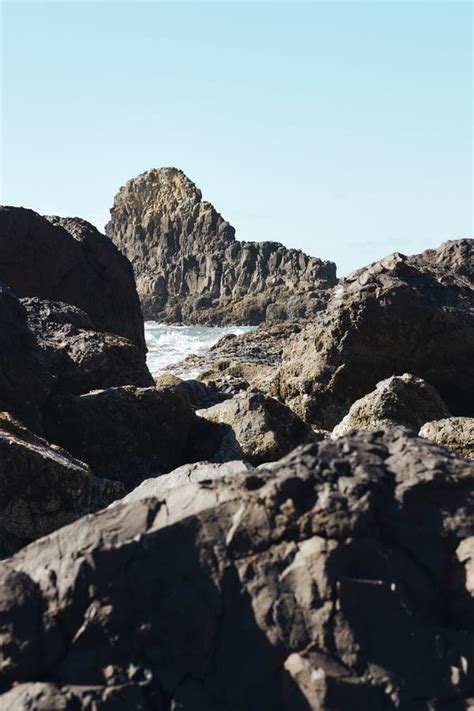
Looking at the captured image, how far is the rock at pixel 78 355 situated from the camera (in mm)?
12305

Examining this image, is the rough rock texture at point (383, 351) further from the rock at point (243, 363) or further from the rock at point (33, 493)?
the rock at point (33, 493)

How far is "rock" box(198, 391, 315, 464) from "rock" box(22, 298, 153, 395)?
162cm

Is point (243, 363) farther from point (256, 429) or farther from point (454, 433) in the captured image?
point (454, 433)

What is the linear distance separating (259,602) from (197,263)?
477 feet

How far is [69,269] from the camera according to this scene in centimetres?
2181

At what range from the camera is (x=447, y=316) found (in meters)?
15.3

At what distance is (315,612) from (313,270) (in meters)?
124

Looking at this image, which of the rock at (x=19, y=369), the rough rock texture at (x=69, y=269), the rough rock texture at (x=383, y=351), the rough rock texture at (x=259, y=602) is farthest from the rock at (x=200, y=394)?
the rough rock texture at (x=259, y=602)

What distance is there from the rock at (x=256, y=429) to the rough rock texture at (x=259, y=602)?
6246mm

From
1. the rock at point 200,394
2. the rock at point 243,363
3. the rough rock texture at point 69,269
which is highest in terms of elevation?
the rough rock texture at point 69,269

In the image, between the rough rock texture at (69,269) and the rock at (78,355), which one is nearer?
the rock at (78,355)

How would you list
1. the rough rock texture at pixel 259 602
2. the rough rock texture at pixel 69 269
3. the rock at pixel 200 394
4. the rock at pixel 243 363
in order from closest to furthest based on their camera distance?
the rough rock texture at pixel 259 602
the rock at pixel 200 394
the rock at pixel 243 363
the rough rock texture at pixel 69 269

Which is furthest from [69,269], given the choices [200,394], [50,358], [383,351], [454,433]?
[454,433]

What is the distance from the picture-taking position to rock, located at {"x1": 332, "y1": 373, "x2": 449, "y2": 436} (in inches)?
477
